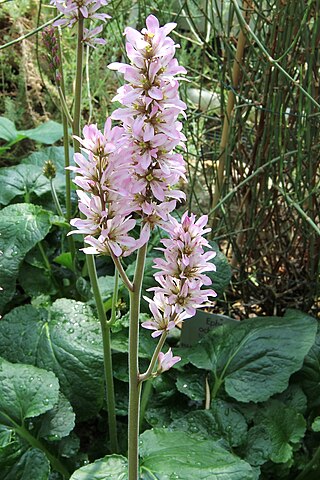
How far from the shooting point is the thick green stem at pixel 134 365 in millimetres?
685

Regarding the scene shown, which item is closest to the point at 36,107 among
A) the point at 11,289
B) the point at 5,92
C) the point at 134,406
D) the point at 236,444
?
the point at 5,92

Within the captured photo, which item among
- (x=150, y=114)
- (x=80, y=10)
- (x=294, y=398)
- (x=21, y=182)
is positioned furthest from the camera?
(x=21, y=182)

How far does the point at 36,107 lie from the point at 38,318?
1.25 m

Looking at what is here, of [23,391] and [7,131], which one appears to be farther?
[7,131]

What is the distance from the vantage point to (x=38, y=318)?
1152mm

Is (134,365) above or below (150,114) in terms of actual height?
below

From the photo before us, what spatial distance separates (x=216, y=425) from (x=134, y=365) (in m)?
0.41

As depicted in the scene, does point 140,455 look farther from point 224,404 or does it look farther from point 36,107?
point 36,107

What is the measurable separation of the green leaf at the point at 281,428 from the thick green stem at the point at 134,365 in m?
0.35

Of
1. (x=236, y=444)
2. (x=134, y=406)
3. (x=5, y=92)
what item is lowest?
(x=236, y=444)

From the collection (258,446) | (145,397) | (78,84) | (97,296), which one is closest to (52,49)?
(78,84)

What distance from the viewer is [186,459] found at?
2.94 ft

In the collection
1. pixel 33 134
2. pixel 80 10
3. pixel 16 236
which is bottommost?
pixel 16 236

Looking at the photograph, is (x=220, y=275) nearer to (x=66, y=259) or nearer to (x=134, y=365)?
(x=66, y=259)
